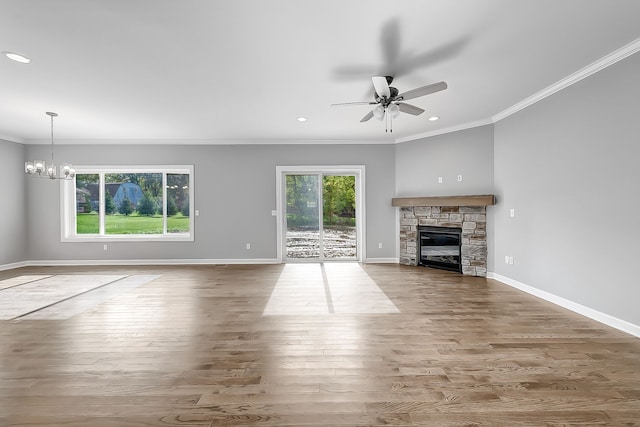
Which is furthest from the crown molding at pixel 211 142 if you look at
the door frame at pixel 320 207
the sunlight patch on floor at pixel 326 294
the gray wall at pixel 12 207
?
the sunlight patch on floor at pixel 326 294

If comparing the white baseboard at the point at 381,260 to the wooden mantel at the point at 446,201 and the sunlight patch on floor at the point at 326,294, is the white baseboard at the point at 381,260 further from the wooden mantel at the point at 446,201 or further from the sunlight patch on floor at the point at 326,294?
the wooden mantel at the point at 446,201

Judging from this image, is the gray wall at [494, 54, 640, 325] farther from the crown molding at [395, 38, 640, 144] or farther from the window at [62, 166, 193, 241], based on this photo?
the window at [62, 166, 193, 241]

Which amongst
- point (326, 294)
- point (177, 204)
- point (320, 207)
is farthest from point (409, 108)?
point (177, 204)

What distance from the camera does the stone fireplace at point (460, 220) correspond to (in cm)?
520

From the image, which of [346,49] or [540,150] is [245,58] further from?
[540,150]

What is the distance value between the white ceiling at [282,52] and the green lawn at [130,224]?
240cm

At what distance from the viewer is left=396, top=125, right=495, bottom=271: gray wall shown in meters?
5.17

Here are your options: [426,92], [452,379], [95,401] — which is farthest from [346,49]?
[95,401]

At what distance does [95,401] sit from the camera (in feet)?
6.18

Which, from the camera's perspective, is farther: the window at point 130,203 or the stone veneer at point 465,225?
the window at point 130,203

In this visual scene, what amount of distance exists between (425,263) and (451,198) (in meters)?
1.47

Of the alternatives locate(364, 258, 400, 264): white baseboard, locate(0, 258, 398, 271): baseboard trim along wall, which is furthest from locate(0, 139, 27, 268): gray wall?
locate(364, 258, 400, 264): white baseboard

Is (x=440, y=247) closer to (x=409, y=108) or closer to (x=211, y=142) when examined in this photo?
(x=409, y=108)

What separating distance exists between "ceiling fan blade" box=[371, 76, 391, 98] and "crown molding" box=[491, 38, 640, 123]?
219cm
